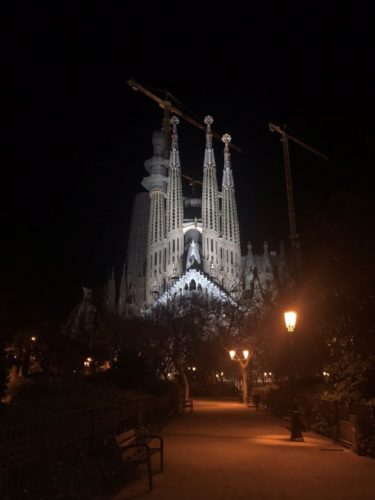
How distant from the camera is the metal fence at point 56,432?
19.9ft

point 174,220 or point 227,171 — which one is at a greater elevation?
point 227,171

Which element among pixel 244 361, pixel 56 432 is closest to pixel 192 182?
pixel 244 361

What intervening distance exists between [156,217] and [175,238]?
9768mm

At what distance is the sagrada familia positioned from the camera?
3989 inches

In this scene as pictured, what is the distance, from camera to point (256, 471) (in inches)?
384

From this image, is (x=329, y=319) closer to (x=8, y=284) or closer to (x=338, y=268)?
(x=338, y=268)

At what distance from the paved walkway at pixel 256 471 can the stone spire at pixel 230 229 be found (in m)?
85.9

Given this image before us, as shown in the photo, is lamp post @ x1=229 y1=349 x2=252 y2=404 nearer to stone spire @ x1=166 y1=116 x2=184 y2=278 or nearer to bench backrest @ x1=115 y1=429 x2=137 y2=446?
bench backrest @ x1=115 y1=429 x2=137 y2=446

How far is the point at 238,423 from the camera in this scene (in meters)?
20.8

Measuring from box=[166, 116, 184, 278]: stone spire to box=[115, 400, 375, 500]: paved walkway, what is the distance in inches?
3338

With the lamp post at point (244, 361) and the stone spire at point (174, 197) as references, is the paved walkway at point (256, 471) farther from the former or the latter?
the stone spire at point (174, 197)

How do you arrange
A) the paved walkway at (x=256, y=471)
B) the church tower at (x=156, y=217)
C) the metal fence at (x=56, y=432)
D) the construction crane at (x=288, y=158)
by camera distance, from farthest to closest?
the church tower at (x=156, y=217)
the construction crane at (x=288, y=158)
the paved walkway at (x=256, y=471)
the metal fence at (x=56, y=432)

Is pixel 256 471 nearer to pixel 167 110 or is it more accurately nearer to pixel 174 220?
pixel 174 220

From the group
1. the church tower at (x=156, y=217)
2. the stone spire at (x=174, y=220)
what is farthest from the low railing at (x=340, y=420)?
the stone spire at (x=174, y=220)
